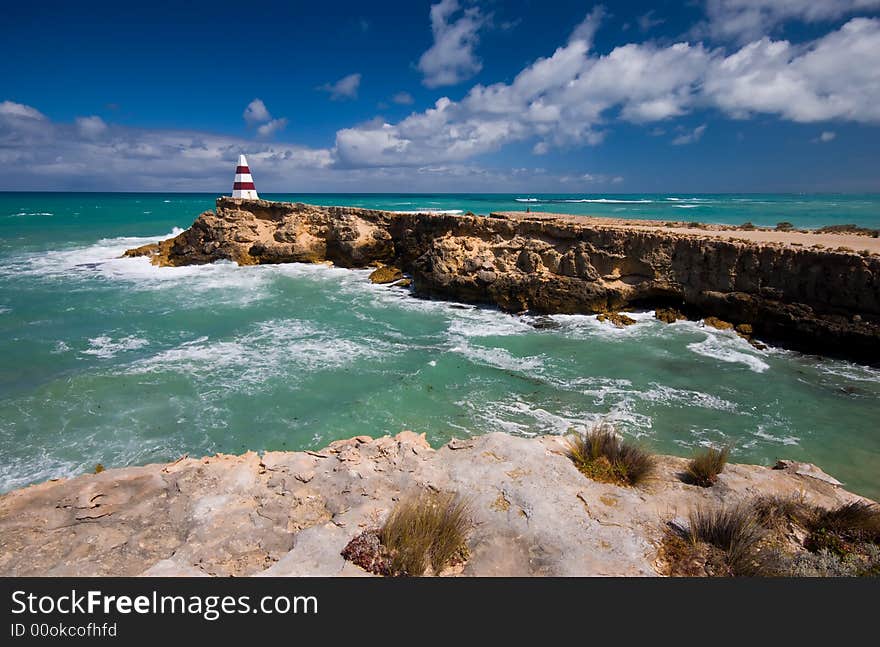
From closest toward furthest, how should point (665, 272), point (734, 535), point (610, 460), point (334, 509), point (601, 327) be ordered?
1. point (734, 535)
2. point (334, 509)
3. point (610, 460)
4. point (601, 327)
5. point (665, 272)

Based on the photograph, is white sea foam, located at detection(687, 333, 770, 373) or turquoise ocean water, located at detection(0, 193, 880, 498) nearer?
turquoise ocean water, located at detection(0, 193, 880, 498)

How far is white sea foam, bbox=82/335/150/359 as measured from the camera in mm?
12867

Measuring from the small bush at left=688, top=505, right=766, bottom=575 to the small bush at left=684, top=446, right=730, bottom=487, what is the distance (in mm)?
905

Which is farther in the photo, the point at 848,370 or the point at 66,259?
the point at 66,259

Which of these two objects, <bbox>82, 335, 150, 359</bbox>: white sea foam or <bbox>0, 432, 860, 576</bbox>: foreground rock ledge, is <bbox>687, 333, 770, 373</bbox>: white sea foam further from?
<bbox>82, 335, 150, 359</bbox>: white sea foam

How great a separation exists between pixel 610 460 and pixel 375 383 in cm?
677

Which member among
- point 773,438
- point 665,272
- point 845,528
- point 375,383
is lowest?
point 773,438

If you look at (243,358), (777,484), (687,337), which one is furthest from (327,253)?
(777,484)

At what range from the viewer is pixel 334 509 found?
4629 mm

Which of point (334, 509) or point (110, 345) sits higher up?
point (334, 509)

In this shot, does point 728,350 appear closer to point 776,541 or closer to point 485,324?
point 485,324

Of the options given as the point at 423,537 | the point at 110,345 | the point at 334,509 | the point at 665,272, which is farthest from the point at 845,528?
the point at 110,345

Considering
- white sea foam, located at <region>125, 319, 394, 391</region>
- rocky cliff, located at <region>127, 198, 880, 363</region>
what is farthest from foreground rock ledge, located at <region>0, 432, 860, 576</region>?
rocky cliff, located at <region>127, 198, 880, 363</region>
